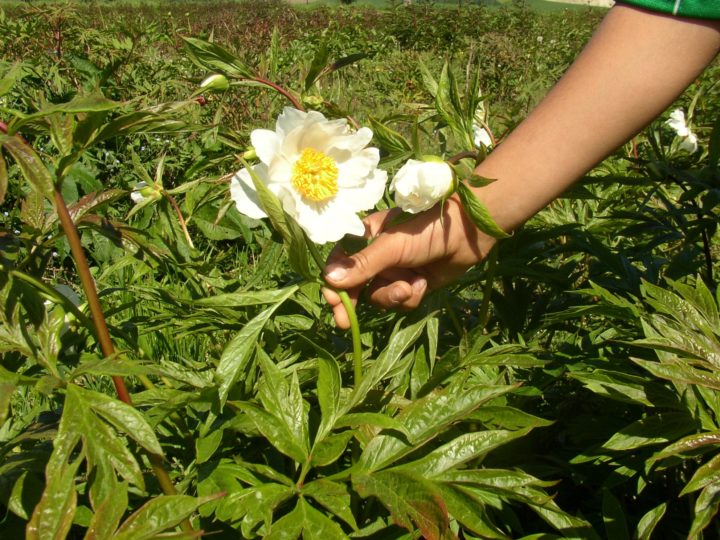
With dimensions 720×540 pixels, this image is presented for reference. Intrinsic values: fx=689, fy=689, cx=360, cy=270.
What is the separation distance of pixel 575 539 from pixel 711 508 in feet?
0.62

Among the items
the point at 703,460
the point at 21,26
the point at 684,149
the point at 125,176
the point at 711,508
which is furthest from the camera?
the point at 21,26

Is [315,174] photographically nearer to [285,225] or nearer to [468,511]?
[285,225]

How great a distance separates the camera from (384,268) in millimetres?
1023

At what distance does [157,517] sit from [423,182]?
1.64 feet

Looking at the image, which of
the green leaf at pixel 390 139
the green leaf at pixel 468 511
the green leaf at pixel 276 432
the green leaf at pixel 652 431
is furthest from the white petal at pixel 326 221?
the green leaf at pixel 652 431

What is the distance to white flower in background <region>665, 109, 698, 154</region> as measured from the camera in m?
1.87

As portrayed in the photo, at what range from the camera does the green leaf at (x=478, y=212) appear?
36.3 inches

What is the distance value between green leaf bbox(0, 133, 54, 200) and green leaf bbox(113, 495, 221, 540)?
32 cm

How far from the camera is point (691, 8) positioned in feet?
2.98

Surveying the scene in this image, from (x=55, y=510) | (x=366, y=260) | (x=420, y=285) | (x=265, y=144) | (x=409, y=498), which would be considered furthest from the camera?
(x=420, y=285)

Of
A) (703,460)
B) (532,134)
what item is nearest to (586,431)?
(703,460)

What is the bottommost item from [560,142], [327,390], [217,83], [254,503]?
[254,503]

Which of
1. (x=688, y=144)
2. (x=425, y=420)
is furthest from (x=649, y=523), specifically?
(x=688, y=144)

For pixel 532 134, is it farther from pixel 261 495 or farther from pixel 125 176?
pixel 125 176
